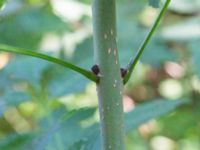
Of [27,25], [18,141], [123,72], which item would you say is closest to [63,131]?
[18,141]

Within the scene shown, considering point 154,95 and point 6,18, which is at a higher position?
point 6,18

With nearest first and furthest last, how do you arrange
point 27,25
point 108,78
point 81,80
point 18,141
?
point 108,78 → point 18,141 → point 81,80 → point 27,25

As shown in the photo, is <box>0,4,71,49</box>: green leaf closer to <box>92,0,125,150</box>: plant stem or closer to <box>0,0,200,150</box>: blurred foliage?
<box>0,0,200,150</box>: blurred foliage

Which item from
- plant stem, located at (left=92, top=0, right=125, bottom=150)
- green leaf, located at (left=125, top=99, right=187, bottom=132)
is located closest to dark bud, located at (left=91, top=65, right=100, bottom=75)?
plant stem, located at (left=92, top=0, right=125, bottom=150)

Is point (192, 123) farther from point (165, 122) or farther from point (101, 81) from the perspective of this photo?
point (101, 81)

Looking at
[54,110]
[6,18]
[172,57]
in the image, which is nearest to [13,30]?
[6,18]

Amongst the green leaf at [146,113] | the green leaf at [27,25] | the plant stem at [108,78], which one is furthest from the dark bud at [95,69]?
the green leaf at [27,25]

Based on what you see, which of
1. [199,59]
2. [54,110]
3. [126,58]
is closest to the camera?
[54,110]

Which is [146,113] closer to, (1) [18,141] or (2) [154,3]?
(1) [18,141]
